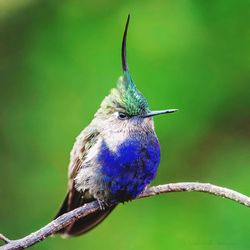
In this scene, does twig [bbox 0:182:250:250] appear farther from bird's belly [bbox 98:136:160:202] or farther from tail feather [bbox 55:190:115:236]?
tail feather [bbox 55:190:115:236]

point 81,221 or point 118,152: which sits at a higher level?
point 118,152

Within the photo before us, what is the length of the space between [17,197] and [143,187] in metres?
1.72

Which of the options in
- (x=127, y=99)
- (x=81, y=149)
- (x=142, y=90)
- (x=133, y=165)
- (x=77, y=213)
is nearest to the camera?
(x=77, y=213)

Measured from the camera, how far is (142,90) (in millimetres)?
3668

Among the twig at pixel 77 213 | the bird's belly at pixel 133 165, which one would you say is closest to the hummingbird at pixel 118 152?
the bird's belly at pixel 133 165

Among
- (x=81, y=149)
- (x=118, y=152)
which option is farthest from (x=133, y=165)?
(x=81, y=149)

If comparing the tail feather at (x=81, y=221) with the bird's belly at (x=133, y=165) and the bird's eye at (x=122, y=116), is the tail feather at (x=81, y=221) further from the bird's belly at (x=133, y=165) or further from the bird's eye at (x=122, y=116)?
the bird's eye at (x=122, y=116)

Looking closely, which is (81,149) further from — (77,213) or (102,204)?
(77,213)

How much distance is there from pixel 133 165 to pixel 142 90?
1265 millimetres

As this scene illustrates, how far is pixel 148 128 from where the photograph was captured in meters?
2.47

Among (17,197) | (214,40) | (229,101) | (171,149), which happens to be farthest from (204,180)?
(17,197)

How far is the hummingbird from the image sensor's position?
241 centimetres

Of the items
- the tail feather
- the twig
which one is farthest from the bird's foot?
the twig

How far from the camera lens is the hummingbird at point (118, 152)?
2.41 metres
